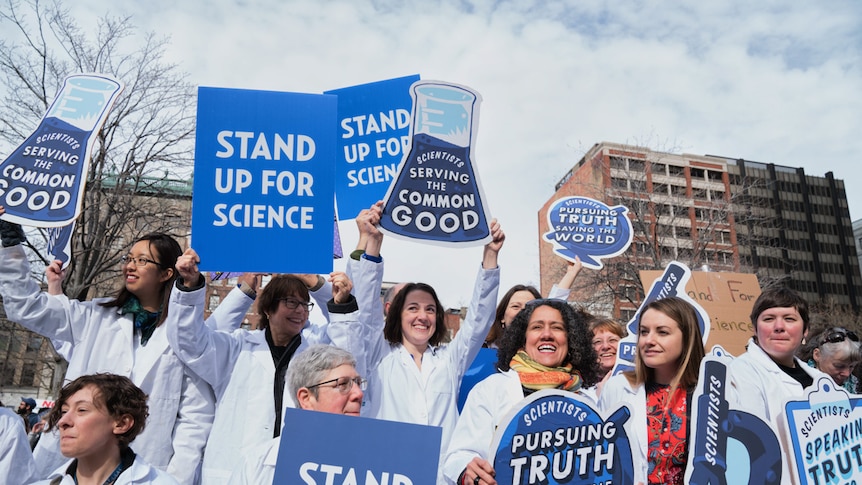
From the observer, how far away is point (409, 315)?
417 centimetres

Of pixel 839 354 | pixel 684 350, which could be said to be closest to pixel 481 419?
pixel 684 350

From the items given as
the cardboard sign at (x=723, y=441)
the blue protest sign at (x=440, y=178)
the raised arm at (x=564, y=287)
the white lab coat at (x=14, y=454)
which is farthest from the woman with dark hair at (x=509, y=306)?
the white lab coat at (x=14, y=454)

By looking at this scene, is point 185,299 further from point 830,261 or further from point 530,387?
point 830,261

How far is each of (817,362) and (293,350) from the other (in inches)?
175

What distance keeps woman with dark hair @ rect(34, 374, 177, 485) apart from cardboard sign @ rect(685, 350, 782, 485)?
2233 millimetres

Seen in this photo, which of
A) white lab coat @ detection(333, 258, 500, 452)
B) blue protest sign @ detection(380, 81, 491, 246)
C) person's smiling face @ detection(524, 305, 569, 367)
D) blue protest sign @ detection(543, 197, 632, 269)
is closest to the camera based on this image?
person's smiling face @ detection(524, 305, 569, 367)

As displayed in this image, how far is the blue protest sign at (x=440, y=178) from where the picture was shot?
4020 millimetres

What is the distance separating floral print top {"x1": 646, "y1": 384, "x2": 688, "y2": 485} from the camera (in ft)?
9.68

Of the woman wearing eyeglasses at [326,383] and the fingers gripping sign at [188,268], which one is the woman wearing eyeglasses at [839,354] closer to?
the woman wearing eyeglasses at [326,383]

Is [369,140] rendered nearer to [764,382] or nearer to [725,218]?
[764,382]

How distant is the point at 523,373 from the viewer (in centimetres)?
308

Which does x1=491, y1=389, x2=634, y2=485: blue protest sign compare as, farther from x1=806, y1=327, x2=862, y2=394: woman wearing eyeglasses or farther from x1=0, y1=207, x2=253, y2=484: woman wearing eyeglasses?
x1=806, y1=327, x2=862, y2=394: woman wearing eyeglasses

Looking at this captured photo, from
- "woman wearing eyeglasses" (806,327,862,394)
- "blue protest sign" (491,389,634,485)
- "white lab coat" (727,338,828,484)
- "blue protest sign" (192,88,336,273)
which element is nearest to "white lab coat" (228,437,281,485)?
"blue protest sign" (491,389,634,485)

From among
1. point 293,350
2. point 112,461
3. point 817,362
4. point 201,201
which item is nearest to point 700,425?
point 293,350
